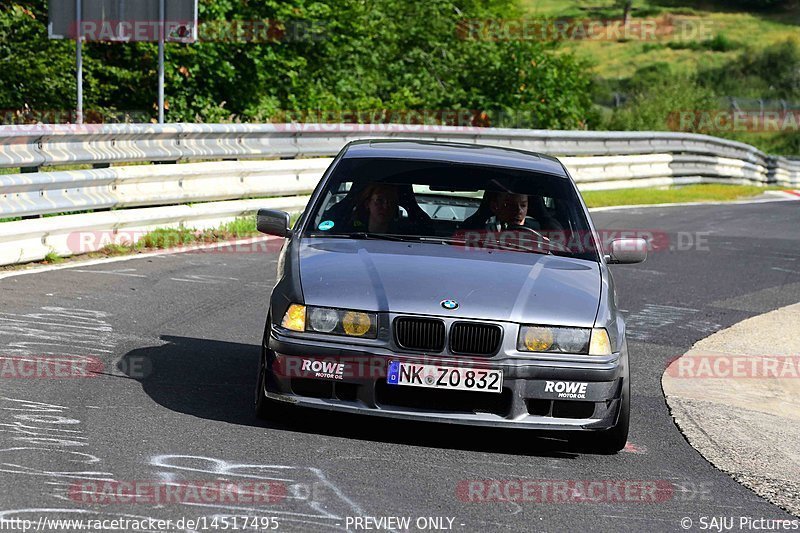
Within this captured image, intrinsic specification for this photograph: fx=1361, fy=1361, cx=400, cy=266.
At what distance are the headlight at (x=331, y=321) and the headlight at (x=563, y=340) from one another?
69 cm

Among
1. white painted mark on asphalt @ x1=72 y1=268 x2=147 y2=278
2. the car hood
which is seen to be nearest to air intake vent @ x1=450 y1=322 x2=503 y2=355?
the car hood

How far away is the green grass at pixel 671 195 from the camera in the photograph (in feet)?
73.1

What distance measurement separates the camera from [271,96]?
86.1ft

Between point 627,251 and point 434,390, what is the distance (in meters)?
1.95

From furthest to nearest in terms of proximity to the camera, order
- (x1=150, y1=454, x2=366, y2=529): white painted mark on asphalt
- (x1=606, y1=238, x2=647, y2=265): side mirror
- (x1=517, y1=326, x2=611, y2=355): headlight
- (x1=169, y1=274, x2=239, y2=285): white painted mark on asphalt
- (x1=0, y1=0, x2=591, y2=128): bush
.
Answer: (x1=0, y1=0, x2=591, y2=128): bush
(x1=169, y1=274, x2=239, y2=285): white painted mark on asphalt
(x1=606, y1=238, x2=647, y2=265): side mirror
(x1=517, y1=326, x2=611, y2=355): headlight
(x1=150, y1=454, x2=366, y2=529): white painted mark on asphalt

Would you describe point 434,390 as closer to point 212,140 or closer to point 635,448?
point 635,448

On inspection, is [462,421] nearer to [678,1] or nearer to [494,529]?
[494,529]

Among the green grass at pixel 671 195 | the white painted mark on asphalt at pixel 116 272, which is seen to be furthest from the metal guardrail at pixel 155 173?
the green grass at pixel 671 195

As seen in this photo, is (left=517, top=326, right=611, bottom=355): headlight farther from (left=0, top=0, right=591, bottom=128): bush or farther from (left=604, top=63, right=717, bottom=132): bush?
(left=604, top=63, right=717, bottom=132): bush

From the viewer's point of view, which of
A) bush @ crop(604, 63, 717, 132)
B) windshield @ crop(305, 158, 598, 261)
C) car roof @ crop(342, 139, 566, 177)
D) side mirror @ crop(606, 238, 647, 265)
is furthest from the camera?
bush @ crop(604, 63, 717, 132)

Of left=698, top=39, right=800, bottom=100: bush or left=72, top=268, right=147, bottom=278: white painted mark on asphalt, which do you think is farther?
left=698, top=39, right=800, bottom=100: bush

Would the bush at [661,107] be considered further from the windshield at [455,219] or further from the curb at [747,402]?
the windshield at [455,219]

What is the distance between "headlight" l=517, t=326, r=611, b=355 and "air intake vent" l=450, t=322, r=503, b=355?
0.37ft

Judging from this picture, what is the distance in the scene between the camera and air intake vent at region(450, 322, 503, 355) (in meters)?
6.14
